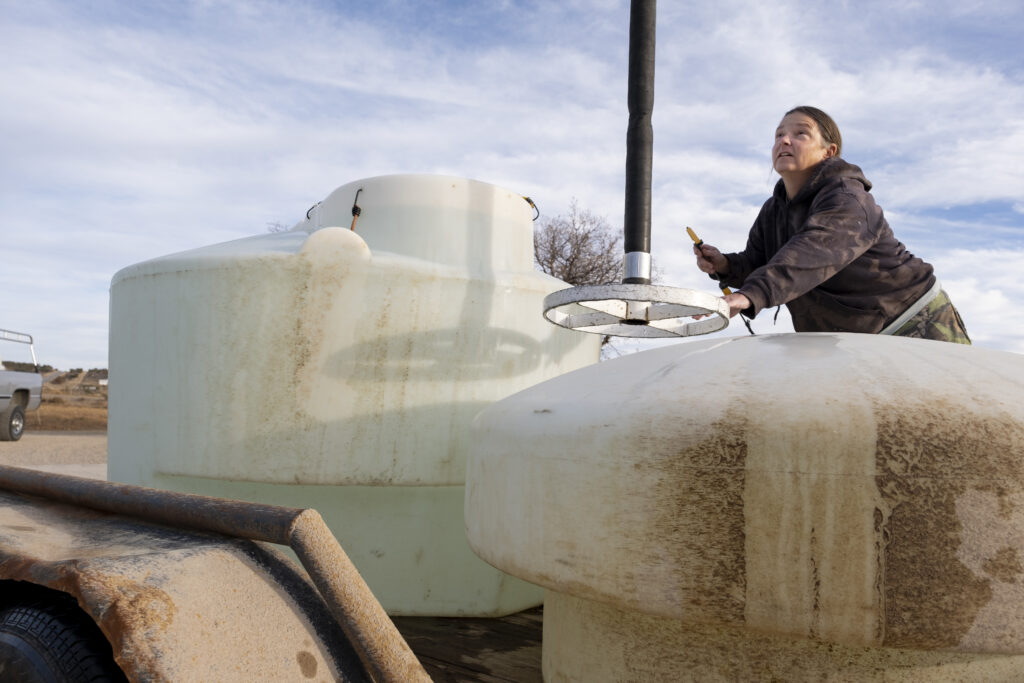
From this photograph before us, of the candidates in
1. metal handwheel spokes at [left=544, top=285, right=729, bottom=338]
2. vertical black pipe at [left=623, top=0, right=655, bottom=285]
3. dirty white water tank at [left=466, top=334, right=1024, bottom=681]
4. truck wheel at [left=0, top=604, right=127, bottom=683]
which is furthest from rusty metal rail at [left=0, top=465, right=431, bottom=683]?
vertical black pipe at [left=623, top=0, right=655, bottom=285]

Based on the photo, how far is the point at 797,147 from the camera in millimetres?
2787

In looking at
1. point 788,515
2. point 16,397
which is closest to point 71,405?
point 16,397

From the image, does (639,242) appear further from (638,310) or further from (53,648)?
(53,648)

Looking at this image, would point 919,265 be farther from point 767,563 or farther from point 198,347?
point 198,347

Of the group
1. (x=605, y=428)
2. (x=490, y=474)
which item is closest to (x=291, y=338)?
(x=490, y=474)

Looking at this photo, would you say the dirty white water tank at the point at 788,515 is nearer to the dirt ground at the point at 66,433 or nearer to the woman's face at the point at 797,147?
the woman's face at the point at 797,147

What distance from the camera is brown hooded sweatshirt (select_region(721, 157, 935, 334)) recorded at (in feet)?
7.54

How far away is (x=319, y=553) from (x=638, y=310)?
65.4 inches

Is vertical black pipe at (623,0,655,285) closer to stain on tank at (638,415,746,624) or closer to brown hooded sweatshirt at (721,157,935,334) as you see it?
brown hooded sweatshirt at (721,157,935,334)

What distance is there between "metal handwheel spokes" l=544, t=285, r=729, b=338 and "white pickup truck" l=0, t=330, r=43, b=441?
41.7ft

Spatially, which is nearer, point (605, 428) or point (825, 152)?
point (605, 428)

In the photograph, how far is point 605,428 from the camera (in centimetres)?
172

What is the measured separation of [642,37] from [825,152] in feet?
2.77

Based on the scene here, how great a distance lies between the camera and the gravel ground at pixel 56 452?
9.63 metres
